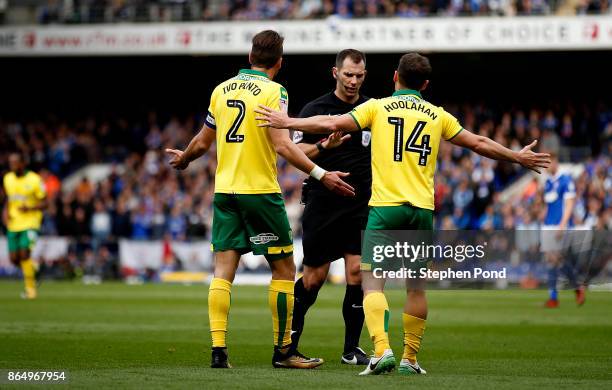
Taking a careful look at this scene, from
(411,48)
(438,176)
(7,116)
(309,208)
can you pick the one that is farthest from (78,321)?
(7,116)

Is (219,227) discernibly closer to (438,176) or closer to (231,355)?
(231,355)

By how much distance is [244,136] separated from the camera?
28.2 ft

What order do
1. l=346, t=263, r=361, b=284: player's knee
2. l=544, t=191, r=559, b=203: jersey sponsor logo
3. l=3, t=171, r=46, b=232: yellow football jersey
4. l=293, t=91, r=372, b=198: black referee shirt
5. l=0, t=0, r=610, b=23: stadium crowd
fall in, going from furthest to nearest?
1. l=0, t=0, r=610, b=23: stadium crowd
2. l=3, t=171, r=46, b=232: yellow football jersey
3. l=544, t=191, r=559, b=203: jersey sponsor logo
4. l=293, t=91, r=372, b=198: black referee shirt
5. l=346, t=263, r=361, b=284: player's knee

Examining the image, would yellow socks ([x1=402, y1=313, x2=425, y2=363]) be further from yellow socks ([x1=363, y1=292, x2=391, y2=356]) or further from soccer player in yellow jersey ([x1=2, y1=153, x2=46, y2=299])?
soccer player in yellow jersey ([x1=2, y1=153, x2=46, y2=299])

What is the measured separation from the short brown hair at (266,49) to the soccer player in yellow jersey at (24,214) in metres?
12.0

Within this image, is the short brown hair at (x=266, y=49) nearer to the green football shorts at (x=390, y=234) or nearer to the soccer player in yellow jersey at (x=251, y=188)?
the soccer player in yellow jersey at (x=251, y=188)

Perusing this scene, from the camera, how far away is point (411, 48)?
33781 millimetres

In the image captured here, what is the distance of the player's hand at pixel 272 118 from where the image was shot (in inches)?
320

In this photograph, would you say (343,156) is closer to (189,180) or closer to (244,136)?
(244,136)

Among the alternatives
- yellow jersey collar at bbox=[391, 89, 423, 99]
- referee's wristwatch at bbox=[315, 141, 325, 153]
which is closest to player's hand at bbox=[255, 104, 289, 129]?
yellow jersey collar at bbox=[391, 89, 423, 99]

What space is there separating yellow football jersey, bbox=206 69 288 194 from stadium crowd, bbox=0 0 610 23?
1004 inches

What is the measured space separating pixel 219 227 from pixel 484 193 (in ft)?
67.9

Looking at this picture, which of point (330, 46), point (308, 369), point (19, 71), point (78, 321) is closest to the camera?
point (308, 369)

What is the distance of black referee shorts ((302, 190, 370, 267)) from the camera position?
9656mm
